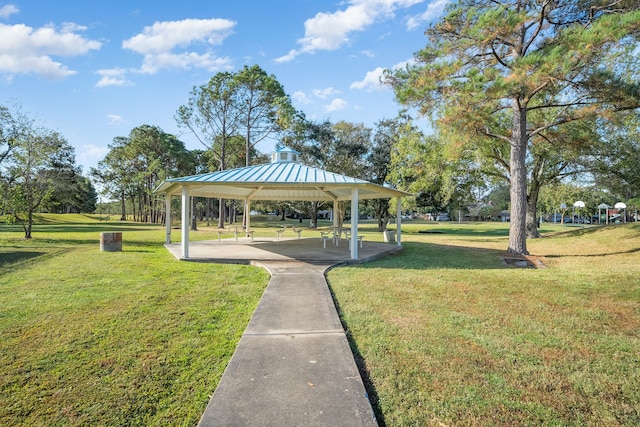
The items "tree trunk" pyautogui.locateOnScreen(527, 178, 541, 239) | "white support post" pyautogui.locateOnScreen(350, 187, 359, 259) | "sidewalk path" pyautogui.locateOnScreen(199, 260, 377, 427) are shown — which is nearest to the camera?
"sidewalk path" pyautogui.locateOnScreen(199, 260, 377, 427)

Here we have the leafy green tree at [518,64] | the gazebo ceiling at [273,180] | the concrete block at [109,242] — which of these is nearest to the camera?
the leafy green tree at [518,64]

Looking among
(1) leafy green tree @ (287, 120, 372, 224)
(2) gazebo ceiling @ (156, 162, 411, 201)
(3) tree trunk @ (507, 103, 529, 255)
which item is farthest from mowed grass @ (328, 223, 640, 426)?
(1) leafy green tree @ (287, 120, 372, 224)

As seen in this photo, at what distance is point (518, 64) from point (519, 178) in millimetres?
4235

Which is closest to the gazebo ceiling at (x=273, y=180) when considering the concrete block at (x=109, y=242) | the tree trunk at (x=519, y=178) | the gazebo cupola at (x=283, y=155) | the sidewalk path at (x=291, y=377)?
the gazebo cupola at (x=283, y=155)

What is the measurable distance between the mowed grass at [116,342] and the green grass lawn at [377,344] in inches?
0.6

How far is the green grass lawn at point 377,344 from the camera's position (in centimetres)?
257

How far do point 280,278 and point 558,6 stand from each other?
11.9m

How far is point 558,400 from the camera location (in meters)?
2.68

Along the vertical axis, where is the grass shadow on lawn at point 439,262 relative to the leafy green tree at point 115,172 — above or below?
below

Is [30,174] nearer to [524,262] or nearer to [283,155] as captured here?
[283,155]

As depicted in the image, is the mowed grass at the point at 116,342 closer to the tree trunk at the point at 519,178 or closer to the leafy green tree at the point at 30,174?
the tree trunk at the point at 519,178

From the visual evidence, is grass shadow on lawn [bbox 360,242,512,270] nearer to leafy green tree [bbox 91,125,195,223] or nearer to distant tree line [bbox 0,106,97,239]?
distant tree line [bbox 0,106,97,239]

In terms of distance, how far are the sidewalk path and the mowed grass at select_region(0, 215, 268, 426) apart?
0.21 metres

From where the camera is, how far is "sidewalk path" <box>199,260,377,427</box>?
2330 mm
